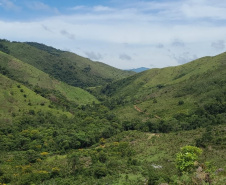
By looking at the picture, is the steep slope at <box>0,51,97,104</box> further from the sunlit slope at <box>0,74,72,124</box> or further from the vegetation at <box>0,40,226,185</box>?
the sunlit slope at <box>0,74,72,124</box>

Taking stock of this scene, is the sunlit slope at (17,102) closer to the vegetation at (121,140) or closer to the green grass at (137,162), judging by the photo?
the vegetation at (121,140)

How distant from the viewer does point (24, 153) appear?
256 ft

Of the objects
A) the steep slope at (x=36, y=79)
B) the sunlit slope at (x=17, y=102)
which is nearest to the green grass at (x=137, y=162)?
the sunlit slope at (x=17, y=102)

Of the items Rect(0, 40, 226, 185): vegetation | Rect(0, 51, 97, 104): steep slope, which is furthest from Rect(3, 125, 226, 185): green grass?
Rect(0, 51, 97, 104): steep slope

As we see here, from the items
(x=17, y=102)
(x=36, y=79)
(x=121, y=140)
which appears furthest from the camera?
(x=36, y=79)

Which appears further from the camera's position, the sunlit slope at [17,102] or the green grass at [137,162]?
the sunlit slope at [17,102]

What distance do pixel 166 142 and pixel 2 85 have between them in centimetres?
9123

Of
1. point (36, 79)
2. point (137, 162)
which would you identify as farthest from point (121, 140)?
point (36, 79)

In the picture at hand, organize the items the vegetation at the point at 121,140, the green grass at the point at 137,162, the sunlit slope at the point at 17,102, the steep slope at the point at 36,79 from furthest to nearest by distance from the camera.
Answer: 1. the steep slope at the point at 36,79
2. the sunlit slope at the point at 17,102
3. the green grass at the point at 137,162
4. the vegetation at the point at 121,140

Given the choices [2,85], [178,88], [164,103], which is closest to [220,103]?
[164,103]

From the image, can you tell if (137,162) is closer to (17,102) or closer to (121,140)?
(121,140)

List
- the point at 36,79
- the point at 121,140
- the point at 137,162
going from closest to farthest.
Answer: the point at 137,162 < the point at 121,140 < the point at 36,79

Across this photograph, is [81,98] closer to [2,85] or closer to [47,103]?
[47,103]

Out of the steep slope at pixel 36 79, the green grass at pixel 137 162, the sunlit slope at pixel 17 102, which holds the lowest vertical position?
the green grass at pixel 137 162
